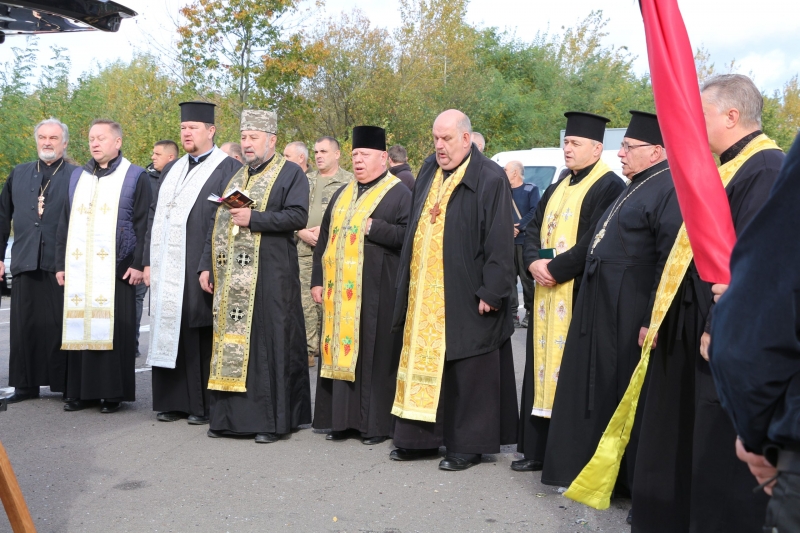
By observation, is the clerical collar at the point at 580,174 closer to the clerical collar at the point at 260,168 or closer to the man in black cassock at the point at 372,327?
the man in black cassock at the point at 372,327

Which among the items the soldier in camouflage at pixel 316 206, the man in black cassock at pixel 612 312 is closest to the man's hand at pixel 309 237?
the soldier in camouflage at pixel 316 206

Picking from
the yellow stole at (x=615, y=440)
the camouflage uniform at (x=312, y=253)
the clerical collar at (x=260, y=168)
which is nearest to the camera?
the yellow stole at (x=615, y=440)

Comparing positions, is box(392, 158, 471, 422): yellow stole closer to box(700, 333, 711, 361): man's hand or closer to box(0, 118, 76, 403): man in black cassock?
box(700, 333, 711, 361): man's hand

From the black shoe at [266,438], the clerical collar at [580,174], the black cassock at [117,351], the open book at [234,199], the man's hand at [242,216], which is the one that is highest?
the clerical collar at [580,174]

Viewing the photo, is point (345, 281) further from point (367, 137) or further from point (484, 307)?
point (484, 307)

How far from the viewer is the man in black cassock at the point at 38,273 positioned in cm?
807

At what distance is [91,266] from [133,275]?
1.26ft

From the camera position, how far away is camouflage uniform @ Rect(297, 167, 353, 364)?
977 cm

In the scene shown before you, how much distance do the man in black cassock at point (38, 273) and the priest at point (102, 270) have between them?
0.77 ft

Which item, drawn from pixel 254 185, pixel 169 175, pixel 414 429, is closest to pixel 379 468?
pixel 414 429

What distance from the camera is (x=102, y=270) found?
7.80 meters

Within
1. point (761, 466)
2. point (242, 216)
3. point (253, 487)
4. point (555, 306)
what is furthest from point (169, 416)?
point (761, 466)

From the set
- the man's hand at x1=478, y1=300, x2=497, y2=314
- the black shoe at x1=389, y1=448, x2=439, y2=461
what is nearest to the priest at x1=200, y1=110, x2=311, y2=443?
the black shoe at x1=389, y1=448, x2=439, y2=461

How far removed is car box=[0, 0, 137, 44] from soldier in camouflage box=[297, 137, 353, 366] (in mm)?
5477
